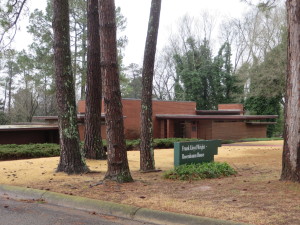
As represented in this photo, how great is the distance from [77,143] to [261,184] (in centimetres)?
554

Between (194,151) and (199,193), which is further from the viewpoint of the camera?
(194,151)

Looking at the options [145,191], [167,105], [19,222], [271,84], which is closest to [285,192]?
[145,191]

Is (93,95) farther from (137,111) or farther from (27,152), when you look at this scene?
(137,111)

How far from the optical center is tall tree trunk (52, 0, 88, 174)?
11.5 metres

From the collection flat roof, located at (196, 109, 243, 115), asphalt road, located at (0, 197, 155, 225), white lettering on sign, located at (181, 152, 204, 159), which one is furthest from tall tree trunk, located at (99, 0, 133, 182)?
flat roof, located at (196, 109, 243, 115)

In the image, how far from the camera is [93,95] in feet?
51.9

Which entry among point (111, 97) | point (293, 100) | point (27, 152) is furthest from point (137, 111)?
point (293, 100)

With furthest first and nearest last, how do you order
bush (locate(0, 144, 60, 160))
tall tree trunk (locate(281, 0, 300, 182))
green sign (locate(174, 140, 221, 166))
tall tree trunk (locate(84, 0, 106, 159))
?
bush (locate(0, 144, 60, 160)), tall tree trunk (locate(84, 0, 106, 159)), green sign (locate(174, 140, 221, 166)), tall tree trunk (locate(281, 0, 300, 182))

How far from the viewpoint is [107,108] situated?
9.27 meters

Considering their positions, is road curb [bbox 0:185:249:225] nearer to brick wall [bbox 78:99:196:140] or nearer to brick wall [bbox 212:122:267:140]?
brick wall [bbox 78:99:196:140]

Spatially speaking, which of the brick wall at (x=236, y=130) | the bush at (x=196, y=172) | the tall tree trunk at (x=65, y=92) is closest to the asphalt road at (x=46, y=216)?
the bush at (x=196, y=172)

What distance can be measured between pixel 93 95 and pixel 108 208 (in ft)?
29.8

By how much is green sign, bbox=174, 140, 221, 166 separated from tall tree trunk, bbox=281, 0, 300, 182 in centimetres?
312

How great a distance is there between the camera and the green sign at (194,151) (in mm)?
10992
